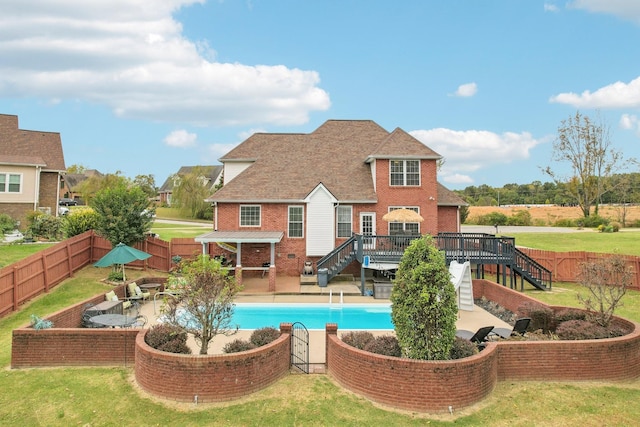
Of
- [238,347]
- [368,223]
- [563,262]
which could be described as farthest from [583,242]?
[238,347]

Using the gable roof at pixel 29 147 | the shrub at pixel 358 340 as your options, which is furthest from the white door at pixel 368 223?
the gable roof at pixel 29 147

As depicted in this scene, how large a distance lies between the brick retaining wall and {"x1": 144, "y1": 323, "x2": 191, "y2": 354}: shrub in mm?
402

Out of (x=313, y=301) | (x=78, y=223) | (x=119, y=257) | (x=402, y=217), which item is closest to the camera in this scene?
(x=119, y=257)

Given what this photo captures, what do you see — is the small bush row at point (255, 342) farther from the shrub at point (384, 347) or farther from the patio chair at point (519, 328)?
the patio chair at point (519, 328)

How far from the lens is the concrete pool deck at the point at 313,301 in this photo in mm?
10891

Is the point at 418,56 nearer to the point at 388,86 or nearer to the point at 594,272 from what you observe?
the point at 388,86

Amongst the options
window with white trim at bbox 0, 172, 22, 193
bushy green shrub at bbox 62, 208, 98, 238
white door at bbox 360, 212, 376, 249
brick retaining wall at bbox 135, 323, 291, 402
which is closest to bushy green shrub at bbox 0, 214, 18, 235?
window with white trim at bbox 0, 172, 22, 193

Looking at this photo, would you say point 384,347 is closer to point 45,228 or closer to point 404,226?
point 404,226

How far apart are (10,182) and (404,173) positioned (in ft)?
95.1

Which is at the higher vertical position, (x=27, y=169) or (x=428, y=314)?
(x=27, y=169)

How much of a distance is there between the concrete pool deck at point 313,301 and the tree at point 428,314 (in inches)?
96.7

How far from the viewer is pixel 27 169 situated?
97.2 feet

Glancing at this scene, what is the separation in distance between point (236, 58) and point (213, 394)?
19803 millimetres

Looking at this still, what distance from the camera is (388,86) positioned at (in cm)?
2514
